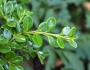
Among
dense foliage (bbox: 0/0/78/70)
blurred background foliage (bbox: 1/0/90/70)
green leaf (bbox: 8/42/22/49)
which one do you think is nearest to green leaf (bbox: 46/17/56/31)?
dense foliage (bbox: 0/0/78/70)

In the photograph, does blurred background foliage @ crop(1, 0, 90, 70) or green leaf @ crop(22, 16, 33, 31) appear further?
blurred background foliage @ crop(1, 0, 90, 70)

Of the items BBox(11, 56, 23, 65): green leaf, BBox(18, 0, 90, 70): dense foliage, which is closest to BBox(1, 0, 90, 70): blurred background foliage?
BBox(18, 0, 90, 70): dense foliage

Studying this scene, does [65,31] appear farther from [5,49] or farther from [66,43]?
[66,43]

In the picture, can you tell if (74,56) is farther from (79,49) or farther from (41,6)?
(41,6)

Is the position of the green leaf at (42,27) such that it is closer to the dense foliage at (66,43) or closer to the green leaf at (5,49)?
the green leaf at (5,49)

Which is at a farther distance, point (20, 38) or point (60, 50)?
point (60, 50)

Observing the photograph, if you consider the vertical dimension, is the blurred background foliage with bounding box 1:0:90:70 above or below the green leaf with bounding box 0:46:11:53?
below

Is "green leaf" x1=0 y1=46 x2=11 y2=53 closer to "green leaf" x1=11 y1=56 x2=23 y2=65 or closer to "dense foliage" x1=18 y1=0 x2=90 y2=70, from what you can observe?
"green leaf" x1=11 y1=56 x2=23 y2=65

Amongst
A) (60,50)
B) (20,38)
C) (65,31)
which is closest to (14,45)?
(20,38)

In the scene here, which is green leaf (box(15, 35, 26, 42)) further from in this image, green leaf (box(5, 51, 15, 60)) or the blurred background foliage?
the blurred background foliage

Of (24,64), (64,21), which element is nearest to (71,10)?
(64,21)

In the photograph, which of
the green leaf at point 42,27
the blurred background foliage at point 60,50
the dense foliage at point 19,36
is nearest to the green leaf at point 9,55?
the dense foliage at point 19,36

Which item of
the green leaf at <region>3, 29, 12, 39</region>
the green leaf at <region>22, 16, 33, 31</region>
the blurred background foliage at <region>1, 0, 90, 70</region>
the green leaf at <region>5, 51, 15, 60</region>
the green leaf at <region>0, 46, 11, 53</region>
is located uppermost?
the green leaf at <region>22, 16, 33, 31</region>
